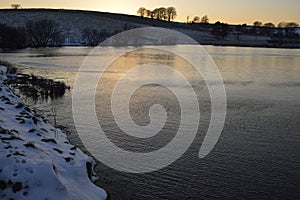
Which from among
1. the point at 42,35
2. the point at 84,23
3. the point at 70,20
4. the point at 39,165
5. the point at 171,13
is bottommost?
the point at 39,165

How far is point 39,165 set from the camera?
25.7 ft

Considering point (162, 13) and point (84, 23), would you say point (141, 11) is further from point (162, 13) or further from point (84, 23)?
point (84, 23)

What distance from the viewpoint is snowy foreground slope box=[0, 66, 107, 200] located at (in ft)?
23.7

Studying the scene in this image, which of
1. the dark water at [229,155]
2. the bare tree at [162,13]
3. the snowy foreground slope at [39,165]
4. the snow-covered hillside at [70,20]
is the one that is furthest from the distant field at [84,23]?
the snowy foreground slope at [39,165]

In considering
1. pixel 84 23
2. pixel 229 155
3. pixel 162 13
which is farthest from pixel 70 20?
pixel 229 155

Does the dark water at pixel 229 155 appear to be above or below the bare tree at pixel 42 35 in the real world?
below

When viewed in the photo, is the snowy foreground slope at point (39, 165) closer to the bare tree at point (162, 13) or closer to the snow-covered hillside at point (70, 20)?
the snow-covered hillside at point (70, 20)

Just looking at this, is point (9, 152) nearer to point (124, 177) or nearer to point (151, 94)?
point (124, 177)

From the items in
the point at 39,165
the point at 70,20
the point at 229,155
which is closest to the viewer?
the point at 39,165

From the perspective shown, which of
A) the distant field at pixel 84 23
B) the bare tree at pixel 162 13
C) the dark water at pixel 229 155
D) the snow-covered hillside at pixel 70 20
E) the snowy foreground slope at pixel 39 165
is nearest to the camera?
the snowy foreground slope at pixel 39 165

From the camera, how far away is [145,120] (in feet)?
51.1

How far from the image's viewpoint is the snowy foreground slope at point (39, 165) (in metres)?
7.23

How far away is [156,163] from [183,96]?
10707mm

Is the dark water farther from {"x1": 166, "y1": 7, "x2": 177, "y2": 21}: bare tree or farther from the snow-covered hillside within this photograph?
{"x1": 166, "y1": 7, "x2": 177, "y2": 21}: bare tree
